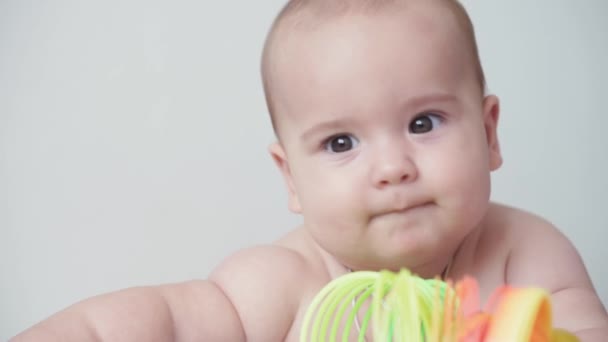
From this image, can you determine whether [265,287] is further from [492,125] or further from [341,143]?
[492,125]

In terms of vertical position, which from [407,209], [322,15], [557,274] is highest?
[322,15]

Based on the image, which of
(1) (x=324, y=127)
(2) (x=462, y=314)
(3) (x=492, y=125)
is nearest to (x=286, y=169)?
(1) (x=324, y=127)

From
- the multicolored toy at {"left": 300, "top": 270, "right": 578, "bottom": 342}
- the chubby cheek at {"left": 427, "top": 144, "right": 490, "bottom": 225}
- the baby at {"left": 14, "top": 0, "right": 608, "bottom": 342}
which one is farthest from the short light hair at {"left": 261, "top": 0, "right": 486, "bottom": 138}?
the multicolored toy at {"left": 300, "top": 270, "right": 578, "bottom": 342}

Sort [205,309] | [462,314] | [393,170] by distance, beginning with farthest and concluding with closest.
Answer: [205,309] < [393,170] < [462,314]

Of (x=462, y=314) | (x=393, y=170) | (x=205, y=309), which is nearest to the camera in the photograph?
(x=462, y=314)

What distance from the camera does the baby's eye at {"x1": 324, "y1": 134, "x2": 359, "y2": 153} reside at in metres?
0.83

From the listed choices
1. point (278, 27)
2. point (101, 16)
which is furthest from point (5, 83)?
point (278, 27)

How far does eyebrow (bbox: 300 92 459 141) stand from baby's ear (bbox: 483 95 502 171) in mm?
88

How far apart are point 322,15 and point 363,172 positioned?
6.9 inches

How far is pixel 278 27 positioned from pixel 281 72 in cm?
6

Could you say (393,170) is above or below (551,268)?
above

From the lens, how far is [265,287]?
911mm

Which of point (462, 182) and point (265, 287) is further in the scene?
point (265, 287)

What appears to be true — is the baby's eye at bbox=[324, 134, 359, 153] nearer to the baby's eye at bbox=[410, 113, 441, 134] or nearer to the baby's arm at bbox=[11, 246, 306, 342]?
the baby's eye at bbox=[410, 113, 441, 134]
